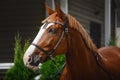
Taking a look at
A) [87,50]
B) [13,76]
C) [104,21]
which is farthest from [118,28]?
[87,50]

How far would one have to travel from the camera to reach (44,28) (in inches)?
191

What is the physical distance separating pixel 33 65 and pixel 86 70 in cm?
80

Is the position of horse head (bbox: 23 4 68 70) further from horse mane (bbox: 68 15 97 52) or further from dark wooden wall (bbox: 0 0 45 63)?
dark wooden wall (bbox: 0 0 45 63)

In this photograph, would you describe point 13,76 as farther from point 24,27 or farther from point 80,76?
point 80,76

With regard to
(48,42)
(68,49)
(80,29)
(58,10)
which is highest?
(58,10)

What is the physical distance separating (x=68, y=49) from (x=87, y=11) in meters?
8.88

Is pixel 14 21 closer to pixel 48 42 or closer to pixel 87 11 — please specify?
pixel 87 11

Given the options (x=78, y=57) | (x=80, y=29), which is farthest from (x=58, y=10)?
(x=78, y=57)

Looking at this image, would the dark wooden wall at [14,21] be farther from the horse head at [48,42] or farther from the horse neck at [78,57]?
the horse head at [48,42]

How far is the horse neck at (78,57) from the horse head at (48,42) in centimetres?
14

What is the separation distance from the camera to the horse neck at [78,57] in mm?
5059

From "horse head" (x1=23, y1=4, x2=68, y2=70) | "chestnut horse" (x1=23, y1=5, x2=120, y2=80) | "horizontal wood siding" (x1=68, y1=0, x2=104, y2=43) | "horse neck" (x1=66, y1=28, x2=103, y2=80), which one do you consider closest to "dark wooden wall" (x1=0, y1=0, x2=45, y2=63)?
"horizontal wood siding" (x1=68, y1=0, x2=104, y2=43)

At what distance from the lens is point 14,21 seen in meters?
10.6

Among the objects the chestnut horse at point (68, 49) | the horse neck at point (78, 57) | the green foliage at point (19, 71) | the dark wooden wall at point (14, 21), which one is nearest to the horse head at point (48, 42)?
the chestnut horse at point (68, 49)
